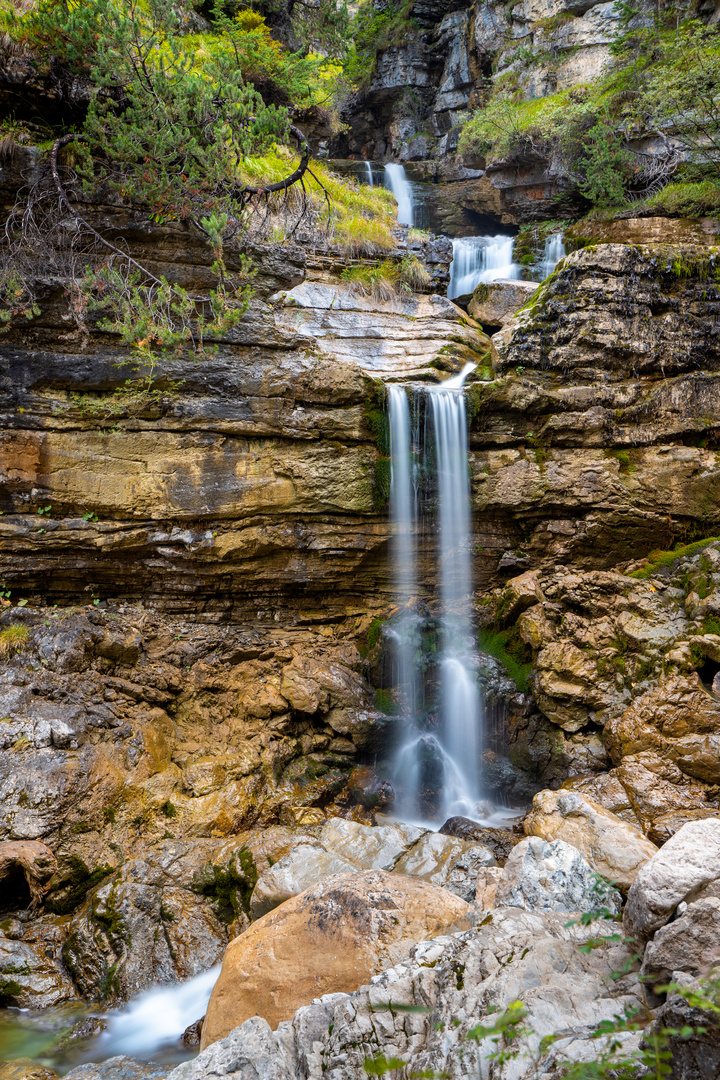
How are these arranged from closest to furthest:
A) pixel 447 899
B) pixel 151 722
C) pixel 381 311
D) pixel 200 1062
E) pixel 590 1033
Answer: pixel 590 1033, pixel 200 1062, pixel 447 899, pixel 151 722, pixel 381 311

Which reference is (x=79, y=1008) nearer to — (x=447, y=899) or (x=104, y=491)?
(x=447, y=899)

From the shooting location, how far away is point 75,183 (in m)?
7.21

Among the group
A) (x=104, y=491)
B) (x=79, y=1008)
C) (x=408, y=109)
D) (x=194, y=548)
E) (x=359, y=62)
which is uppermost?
(x=359, y=62)

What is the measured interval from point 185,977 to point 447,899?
2517mm

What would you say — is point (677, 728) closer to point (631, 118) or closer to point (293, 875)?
point (293, 875)

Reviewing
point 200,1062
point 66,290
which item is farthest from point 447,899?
point 66,290

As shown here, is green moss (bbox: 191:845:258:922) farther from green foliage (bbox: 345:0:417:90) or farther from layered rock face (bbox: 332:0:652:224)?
green foliage (bbox: 345:0:417:90)

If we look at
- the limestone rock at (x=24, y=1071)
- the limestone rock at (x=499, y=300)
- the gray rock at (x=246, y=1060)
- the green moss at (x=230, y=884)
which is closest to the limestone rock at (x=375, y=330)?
the limestone rock at (x=499, y=300)

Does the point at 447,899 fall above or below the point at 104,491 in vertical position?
below

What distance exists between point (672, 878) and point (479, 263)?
43.0ft

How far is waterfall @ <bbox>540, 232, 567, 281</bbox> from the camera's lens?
12.5m

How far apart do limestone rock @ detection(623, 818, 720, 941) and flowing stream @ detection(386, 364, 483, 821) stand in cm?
462

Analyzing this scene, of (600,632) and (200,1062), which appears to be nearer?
(200,1062)

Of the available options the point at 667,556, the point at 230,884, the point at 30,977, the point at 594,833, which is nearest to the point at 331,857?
the point at 230,884
